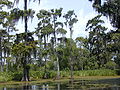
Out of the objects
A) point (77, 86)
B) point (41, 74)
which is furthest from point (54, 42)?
point (77, 86)

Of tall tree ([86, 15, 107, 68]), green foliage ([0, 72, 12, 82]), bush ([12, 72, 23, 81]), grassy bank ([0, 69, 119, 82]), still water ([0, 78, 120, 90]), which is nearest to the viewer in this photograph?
still water ([0, 78, 120, 90])

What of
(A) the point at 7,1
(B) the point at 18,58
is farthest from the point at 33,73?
(A) the point at 7,1

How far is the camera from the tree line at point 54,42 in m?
37.4

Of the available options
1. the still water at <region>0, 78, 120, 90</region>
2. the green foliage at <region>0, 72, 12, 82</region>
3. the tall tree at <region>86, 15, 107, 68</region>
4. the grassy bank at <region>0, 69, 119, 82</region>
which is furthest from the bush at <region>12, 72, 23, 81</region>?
the tall tree at <region>86, 15, 107, 68</region>

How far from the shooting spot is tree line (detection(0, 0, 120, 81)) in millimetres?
37438

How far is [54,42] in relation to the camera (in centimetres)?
4884

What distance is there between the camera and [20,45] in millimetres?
36625

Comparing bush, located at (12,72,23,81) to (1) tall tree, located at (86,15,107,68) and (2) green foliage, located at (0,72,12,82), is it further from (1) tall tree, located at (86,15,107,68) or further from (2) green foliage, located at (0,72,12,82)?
(1) tall tree, located at (86,15,107,68)

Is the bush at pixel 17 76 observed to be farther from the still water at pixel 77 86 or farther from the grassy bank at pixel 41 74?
the still water at pixel 77 86

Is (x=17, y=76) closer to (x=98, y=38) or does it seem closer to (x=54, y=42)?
(x=54, y=42)

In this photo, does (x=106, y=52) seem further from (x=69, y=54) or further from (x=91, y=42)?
(x=69, y=54)

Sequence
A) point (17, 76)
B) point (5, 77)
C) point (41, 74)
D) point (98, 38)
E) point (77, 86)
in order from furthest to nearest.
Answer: point (98, 38) → point (41, 74) → point (17, 76) → point (5, 77) → point (77, 86)

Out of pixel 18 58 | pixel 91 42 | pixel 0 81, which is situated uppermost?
pixel 91 42

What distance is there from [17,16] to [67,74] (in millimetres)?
17543
